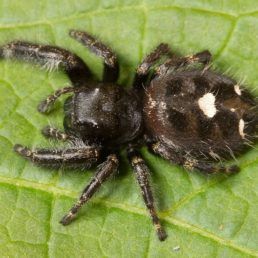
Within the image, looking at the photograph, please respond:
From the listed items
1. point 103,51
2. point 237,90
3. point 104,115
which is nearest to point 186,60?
point 237,90

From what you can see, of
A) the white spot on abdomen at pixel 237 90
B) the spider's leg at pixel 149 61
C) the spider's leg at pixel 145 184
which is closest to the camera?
the spider's leg at pixel 145 184

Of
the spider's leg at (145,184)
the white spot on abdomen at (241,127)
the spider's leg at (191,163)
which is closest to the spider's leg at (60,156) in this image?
the spider's leg at (145,184)

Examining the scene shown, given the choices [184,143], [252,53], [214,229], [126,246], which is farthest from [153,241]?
[252,53]

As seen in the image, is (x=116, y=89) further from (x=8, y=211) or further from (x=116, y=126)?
(x=8, y=211)

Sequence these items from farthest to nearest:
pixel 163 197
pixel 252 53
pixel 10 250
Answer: pixel 252 53, pixel 163 197, pixel 10 250

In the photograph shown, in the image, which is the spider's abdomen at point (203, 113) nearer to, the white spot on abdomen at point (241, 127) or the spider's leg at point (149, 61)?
the white spot on abdomen at point (241, 127)

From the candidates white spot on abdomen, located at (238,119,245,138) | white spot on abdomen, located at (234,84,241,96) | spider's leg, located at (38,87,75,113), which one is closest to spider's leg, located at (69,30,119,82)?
spider's leg, located at (38,87,75,113)
